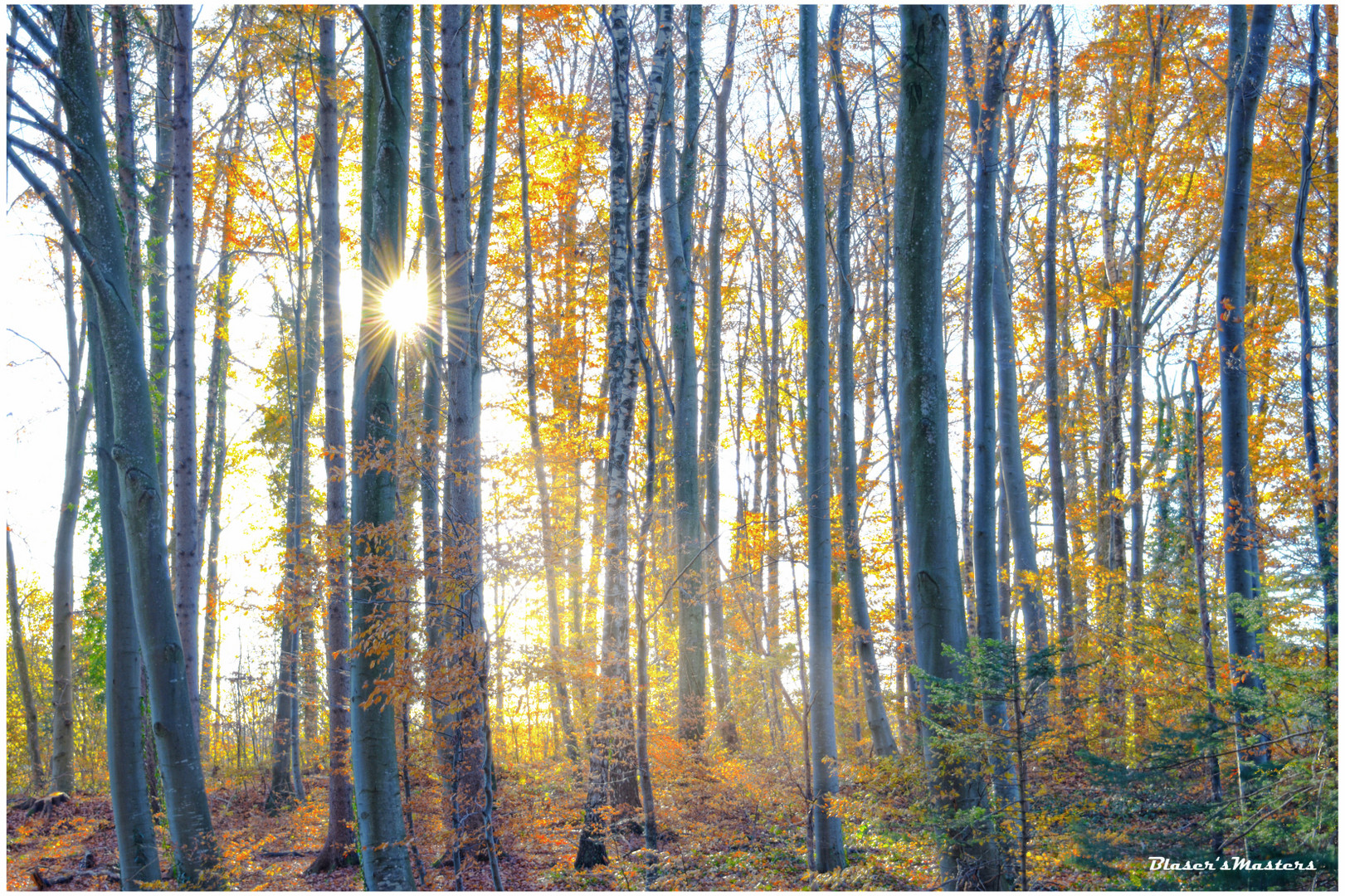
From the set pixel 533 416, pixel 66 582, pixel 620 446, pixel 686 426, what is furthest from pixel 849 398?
pixel 66 582

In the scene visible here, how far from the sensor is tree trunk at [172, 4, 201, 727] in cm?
755

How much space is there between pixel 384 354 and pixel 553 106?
28.4 ft

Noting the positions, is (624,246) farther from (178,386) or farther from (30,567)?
(30,567)

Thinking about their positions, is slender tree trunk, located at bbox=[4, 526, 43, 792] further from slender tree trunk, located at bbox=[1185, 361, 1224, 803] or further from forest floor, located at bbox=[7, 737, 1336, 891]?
slender tree trunk, located at bbox=[1185, 361, 1224, 803]

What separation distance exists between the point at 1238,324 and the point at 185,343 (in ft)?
31.9

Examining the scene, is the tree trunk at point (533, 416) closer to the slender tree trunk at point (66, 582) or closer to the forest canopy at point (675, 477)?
the forest canopy at point (675, 477)

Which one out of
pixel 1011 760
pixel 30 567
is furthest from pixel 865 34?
pixel 30 567

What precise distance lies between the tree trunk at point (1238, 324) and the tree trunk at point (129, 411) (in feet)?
26.3

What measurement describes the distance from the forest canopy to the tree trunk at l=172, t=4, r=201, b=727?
4cm

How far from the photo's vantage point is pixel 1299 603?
536cm

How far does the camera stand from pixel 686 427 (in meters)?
10.5

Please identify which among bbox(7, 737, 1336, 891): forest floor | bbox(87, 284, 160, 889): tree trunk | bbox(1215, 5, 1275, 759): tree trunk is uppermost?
bbox(1215, 5, 1275, 759): tree trunk

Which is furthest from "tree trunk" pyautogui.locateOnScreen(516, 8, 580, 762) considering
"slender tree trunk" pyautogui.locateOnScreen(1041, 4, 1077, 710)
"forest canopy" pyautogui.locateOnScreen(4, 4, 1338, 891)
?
"slender tree trunk" pyautogui.locateOnScreen(1041, 4, 1077, 710)

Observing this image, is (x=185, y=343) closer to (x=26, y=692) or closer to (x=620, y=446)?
(x=620, y=446)
